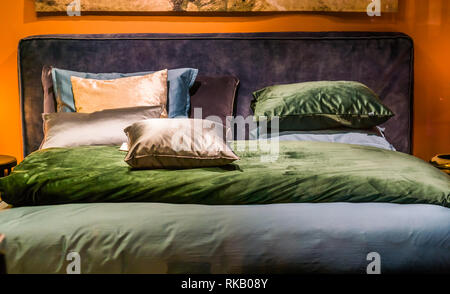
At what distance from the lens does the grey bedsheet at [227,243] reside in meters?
1.29

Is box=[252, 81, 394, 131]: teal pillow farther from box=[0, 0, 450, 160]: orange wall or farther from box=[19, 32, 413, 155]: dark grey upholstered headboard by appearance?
box=[0, 0, 450, 160]: orange wall

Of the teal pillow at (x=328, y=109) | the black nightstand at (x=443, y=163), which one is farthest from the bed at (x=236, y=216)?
the black nightstand at (x=443, y=163)

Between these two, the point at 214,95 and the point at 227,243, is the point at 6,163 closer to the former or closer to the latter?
the point at 214,95

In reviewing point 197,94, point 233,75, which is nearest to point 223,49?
point 233,75

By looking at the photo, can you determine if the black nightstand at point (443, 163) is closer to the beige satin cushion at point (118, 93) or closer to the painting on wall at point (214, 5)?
the painting on wall at point (214, 5)

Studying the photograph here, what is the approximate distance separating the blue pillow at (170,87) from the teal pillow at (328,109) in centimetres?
48

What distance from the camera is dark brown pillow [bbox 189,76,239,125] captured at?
107 inches

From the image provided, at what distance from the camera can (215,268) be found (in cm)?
129

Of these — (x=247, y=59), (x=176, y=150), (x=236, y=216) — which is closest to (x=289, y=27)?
(x=247, y=59)

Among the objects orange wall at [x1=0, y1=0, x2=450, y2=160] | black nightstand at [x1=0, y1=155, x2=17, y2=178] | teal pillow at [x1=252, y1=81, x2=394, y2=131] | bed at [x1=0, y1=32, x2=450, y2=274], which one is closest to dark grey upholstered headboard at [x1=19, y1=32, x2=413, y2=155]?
orange wall at [x1=0, y1=0, x2=450, y2=160]

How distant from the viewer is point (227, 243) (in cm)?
129

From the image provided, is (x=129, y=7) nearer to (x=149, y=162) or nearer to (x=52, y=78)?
(x=52, y=78)

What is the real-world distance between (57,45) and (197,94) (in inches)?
37.6

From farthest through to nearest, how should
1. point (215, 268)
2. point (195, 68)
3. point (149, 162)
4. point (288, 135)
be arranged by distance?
1. point (195, 68)
2. point (288, 135)
3. point (149, 162)
4. point (215, 268)
